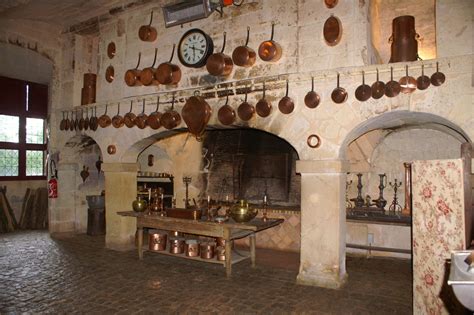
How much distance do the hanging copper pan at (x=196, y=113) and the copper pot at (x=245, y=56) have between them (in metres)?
0.78

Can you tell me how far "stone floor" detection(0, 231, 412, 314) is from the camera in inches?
149

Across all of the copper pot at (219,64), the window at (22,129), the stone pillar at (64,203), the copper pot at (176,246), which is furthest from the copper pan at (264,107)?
the window at (22,129)

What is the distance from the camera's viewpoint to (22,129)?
9.53m

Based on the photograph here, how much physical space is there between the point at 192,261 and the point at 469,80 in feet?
14.4

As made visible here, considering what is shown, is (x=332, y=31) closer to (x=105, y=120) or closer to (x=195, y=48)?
(x=195, y=48)

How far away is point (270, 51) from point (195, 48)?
128 centimetres

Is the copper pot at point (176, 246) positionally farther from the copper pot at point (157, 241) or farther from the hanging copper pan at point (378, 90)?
the hanging copper pan at point (378, 90)

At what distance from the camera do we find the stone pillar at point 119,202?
639cm

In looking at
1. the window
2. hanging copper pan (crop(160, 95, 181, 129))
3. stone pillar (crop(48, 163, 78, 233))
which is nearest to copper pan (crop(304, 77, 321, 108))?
hanging copper pan (crop(160, 95, 181, 129))

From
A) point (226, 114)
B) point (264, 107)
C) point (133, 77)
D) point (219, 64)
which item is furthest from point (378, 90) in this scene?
point (133, 77)

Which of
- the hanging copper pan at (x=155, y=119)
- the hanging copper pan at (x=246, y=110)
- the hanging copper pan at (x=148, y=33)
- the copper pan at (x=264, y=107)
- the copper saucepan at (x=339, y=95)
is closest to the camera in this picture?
the copper saucepan at (x=339, y=95)

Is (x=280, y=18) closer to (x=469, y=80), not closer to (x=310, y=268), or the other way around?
(x=469, y=80)

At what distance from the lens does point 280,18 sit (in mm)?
4840

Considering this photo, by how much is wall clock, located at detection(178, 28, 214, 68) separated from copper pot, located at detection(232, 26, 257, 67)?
1.65ft
